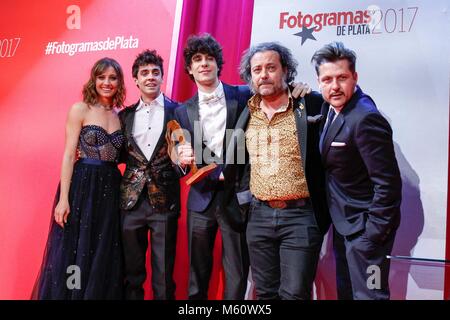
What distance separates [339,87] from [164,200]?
1.19 meters

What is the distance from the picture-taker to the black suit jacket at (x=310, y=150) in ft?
9.29

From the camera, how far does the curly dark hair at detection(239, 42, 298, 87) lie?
297cm

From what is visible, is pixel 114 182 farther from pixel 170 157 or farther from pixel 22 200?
pixel 22 200

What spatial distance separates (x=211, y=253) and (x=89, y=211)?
0.77 meters

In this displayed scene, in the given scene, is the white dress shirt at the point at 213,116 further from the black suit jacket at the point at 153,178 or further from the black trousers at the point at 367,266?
the black trousers at the point at 367,266

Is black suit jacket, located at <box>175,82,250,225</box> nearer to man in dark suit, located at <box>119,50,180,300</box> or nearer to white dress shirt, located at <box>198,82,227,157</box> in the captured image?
white dress shirt, located at <box>198,82,227,157</box>

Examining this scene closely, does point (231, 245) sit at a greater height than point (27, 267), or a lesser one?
greater

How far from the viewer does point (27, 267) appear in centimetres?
388

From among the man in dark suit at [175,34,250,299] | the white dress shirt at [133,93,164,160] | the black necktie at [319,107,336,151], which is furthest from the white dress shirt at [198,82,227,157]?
the black necktie at [319,107,336,151]

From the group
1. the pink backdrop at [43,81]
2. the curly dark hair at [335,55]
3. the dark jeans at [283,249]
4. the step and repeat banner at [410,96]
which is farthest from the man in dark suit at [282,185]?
the pink backdrop at [43,81]

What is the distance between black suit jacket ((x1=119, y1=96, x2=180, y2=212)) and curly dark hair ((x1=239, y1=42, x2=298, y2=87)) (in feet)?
1.84

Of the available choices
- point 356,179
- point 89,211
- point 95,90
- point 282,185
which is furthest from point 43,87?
point 356,179

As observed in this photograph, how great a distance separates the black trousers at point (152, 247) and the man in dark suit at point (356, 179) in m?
0.96
